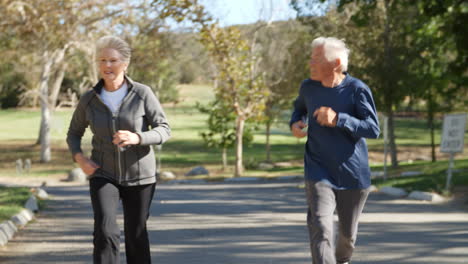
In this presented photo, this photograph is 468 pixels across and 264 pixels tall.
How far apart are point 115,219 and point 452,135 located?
1266 cm

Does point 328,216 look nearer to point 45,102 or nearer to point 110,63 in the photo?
point 110,63

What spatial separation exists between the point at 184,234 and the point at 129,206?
4.82 m

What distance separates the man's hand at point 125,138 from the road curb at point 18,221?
481cm

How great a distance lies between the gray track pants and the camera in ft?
18.9

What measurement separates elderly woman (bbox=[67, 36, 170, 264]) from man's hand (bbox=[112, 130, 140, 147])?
19 millimetres

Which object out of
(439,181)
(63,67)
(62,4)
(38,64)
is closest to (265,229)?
(439,181)

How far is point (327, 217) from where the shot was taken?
5.84 m

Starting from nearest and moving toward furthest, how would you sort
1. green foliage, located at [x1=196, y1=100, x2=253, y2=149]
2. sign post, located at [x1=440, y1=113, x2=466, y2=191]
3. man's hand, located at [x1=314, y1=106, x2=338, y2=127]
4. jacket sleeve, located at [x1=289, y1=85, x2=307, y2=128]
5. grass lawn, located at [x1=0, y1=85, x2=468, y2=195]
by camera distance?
man's hand, located at [x1=314, y1=106, x2=338, y2=127]
jacket sleeve, located at [x1=289, y1=85, x2=307, y2=128]
sign post, located at [x1=440, y1=113, x2=466, y2=191]
green foliage, located at [x1=196, y1=100, x2=253, y2=149]
grass lawn, located at [x1=0, y1=85, x2=468, y2=195]

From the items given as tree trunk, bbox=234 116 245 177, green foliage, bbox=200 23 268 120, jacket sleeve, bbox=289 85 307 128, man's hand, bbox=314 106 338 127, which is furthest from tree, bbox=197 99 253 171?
man's hand, bbox=314 106 338 127

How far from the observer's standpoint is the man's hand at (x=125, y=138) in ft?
18.2

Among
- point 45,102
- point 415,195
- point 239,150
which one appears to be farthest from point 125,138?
point 45,102

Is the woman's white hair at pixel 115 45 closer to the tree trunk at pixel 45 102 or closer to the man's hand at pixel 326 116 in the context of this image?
the man's hand at pixel 326 116

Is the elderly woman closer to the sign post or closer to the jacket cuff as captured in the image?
the jacket cuff

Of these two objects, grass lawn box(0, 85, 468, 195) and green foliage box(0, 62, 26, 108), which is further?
green foliage box(0, 62, 26, 108)
